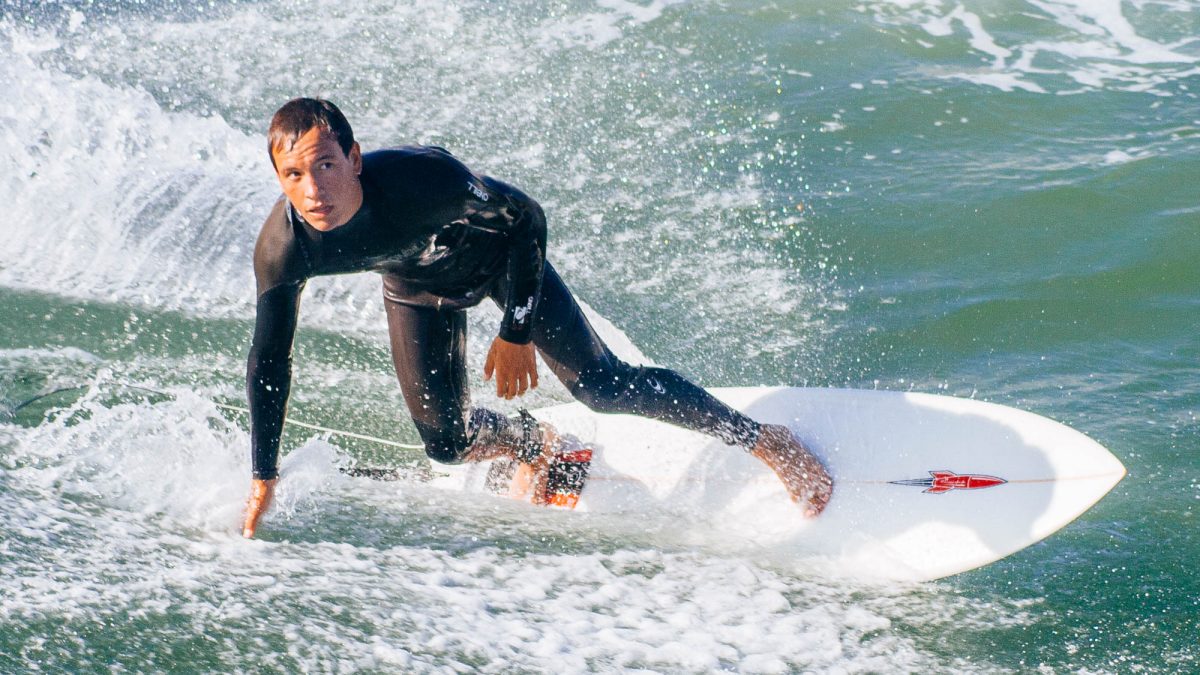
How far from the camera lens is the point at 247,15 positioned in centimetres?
1091

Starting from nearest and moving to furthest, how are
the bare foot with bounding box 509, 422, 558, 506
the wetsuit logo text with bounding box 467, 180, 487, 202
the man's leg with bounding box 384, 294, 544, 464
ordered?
the wetsuit logo text with bounding box 467, 180, 487, 202
the man's leg with bounding box 384, 294, 544, 464
the bare foot with bounding box 509, 422, 558, 506

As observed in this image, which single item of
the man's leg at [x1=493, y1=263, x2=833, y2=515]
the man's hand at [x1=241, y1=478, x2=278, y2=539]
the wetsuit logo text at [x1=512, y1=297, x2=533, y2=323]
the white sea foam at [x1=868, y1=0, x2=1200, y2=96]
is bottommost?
the man's hand at [x1=241, y1=478, x2=278, y2=539]

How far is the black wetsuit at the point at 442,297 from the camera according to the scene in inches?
141

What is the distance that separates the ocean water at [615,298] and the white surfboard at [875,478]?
13 centimetres

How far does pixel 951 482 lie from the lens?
458 centimetres

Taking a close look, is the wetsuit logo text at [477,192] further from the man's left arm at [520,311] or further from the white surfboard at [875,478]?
the white surfboard at [875,478]

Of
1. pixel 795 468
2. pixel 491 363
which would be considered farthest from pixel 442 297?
pixel 795 468

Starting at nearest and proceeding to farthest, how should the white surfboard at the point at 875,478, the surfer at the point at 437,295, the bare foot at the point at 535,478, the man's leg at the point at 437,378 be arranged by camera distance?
the surfer at the point at 437,295 < the man's leg at the point at 437,378 < the white surfboard at the point at 875,478 < the bare foot at the point at 535,478

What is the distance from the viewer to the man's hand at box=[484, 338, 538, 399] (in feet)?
12.4

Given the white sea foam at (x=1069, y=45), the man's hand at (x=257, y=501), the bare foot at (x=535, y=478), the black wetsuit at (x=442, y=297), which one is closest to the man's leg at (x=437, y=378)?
the black wetsuit at (x=442, y=297)

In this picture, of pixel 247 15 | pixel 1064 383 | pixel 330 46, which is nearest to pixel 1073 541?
pixel 1064 383

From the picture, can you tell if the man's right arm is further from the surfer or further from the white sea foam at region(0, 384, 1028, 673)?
the white sea foam at region(0, 384, 1028, 673)

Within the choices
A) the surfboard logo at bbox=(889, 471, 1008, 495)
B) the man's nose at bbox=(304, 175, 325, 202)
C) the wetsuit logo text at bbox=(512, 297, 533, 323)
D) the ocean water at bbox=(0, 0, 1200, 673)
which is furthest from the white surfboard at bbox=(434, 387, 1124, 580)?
the man's nose at bbox=(304, 175, 325, 202)

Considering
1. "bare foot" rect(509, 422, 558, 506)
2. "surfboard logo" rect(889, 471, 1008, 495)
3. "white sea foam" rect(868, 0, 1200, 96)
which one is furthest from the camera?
"white sea foam" rect(868, 0, 1200, 96)
